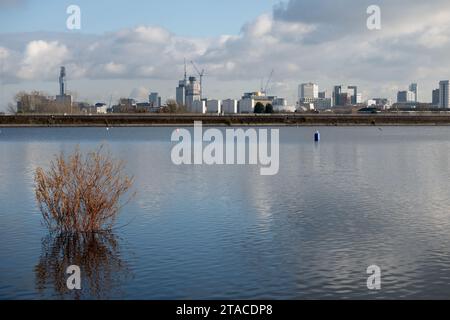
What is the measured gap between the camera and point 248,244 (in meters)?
20.7

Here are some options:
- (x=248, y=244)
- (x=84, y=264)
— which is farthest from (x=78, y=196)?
(x=248, y=244)

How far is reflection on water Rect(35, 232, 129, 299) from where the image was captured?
15945mm

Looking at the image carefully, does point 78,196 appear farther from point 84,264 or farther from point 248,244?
point 248,244

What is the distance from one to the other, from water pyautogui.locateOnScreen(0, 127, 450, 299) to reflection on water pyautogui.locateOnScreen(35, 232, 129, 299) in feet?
0.12

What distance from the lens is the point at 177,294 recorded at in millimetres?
15477

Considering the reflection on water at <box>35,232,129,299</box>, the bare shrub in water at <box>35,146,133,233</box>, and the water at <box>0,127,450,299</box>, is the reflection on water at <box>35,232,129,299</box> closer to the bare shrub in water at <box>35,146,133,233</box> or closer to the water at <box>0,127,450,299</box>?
the water at <box>0,127,450,299</box>

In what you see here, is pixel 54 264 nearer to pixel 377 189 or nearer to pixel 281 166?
pixel 377 189

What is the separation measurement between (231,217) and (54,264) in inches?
351

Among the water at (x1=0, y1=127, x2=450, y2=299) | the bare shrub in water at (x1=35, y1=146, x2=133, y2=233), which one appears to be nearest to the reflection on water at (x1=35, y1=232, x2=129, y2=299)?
the water at (x1=0, y1=127, x2=450, y2=299)

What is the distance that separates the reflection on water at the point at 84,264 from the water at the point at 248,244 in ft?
0.12

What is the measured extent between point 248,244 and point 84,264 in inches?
212

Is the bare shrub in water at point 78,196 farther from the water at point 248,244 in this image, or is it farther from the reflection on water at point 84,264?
the water at point 248,244
